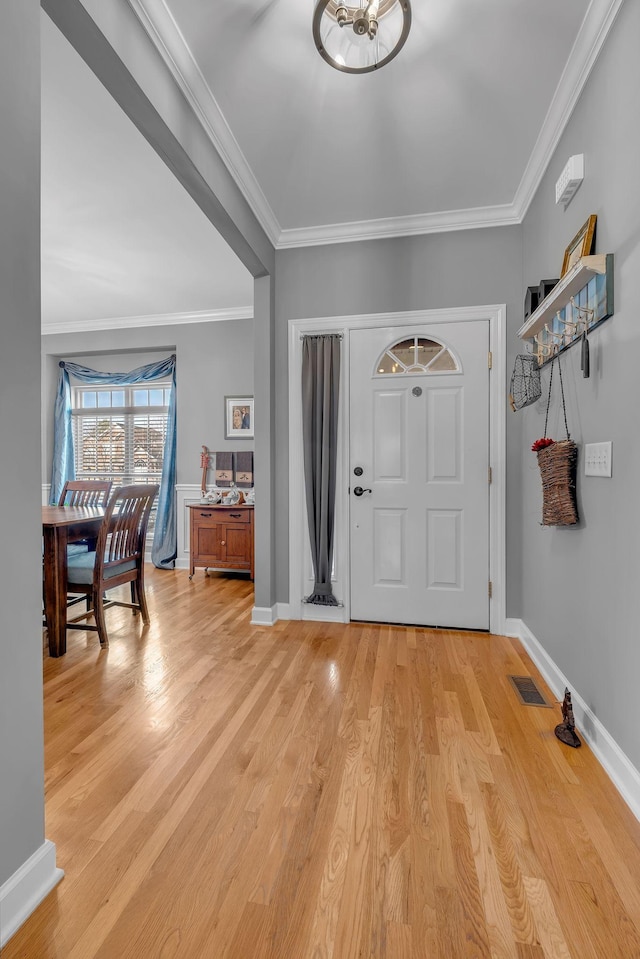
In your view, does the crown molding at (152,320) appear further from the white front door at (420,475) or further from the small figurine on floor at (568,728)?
the small figurine on floor at (568,728)

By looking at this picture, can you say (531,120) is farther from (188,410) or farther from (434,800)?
(188,410)

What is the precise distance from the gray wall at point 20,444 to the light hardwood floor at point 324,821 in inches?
12.4

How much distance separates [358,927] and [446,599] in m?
2.11

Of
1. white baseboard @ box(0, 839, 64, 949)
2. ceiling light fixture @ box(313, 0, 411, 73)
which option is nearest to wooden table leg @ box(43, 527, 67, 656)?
white baseboard @ box(0, 839, 64, 949)

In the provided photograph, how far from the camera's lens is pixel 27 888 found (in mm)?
1108

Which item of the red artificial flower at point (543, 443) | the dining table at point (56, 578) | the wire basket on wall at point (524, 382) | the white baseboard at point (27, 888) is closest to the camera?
the white baseboard at point (27, 888)

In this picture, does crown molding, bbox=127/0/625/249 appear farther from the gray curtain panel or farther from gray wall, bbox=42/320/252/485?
gray wall, bbox=42/320/252/485

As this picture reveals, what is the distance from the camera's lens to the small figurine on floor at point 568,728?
1.79 metres

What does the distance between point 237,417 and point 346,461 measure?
7.35 ft

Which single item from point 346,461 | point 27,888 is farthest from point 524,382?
point 27,888

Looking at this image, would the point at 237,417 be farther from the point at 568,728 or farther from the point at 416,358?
the point at 568,728

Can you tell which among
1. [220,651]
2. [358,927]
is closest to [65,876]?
[358,927]

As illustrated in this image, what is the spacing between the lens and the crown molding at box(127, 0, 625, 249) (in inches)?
65.2

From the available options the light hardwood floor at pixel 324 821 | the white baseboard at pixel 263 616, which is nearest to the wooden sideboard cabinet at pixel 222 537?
the white baseboard at pixel 263 616
